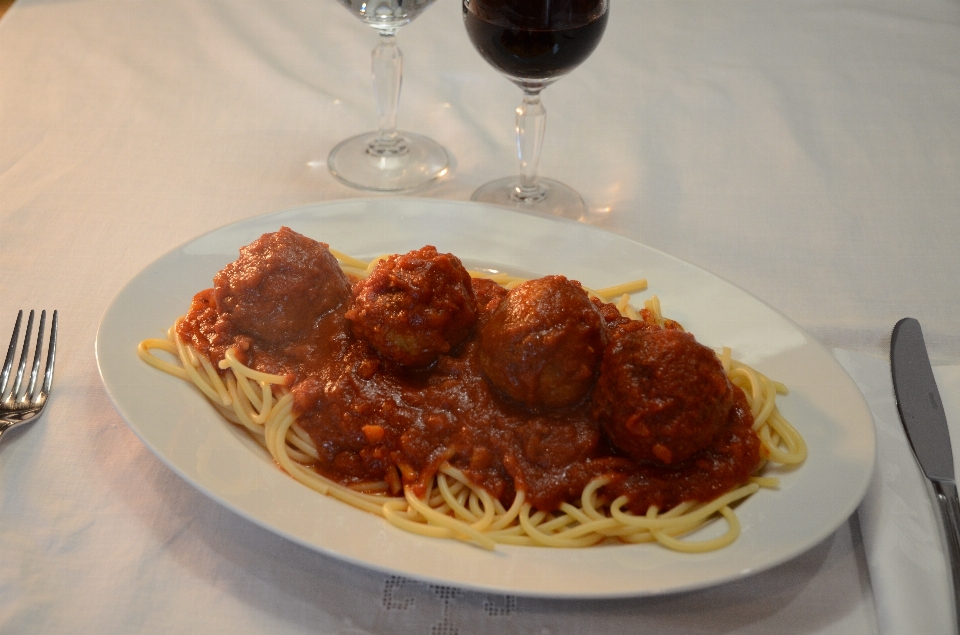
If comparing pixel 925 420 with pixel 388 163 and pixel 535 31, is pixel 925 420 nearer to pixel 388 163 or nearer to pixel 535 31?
pixel 535 31

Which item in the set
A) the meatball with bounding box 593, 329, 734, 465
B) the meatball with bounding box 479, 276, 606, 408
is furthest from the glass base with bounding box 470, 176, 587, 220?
the meatball with bounding box 593, 329, 734, 465

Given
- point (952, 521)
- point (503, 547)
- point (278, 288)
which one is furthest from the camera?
point (278, 288)

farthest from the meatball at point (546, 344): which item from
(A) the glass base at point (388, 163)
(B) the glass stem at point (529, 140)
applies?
(A) the glass base at point (388, 163)

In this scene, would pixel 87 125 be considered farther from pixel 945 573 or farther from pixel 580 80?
pixel 945 573

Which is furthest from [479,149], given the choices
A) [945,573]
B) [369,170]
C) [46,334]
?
[945,573]

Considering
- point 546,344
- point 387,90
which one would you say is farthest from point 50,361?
point 387,90

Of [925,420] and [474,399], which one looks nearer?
[474,399]

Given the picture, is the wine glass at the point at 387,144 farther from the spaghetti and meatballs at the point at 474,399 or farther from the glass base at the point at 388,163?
the spaghetti and meatballs at the point at 474,399
